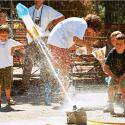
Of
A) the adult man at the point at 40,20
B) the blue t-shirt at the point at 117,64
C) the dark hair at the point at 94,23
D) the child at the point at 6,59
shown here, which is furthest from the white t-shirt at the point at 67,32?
the adult man at the point at 40,20

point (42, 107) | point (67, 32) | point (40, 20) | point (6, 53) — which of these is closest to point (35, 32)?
point (6, 53)

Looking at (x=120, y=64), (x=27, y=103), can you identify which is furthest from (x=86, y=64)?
(x=120, y=64)

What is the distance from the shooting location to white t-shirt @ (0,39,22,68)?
9.23m

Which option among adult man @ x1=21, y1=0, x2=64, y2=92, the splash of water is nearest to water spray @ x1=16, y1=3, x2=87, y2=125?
the splash of water

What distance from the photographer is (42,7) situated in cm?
1011

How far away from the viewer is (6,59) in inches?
364

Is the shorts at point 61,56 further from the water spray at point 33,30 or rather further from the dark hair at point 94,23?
the dark hair at point 94,23

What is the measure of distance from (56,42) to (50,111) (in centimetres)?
112

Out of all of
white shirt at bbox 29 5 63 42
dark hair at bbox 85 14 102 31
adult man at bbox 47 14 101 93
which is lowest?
adult man at bbox 47 14 101 93

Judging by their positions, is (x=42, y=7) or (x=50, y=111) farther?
(x=42, y=7)

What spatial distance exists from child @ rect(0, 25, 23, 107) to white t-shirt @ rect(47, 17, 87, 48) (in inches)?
31.5

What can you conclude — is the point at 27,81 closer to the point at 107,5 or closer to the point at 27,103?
the point at 27,103

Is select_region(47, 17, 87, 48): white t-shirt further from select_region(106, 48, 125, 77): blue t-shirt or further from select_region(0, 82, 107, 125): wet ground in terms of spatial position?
select_region(0, 82, 107, 125): wet ground

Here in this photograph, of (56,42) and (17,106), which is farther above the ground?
(56,42)
